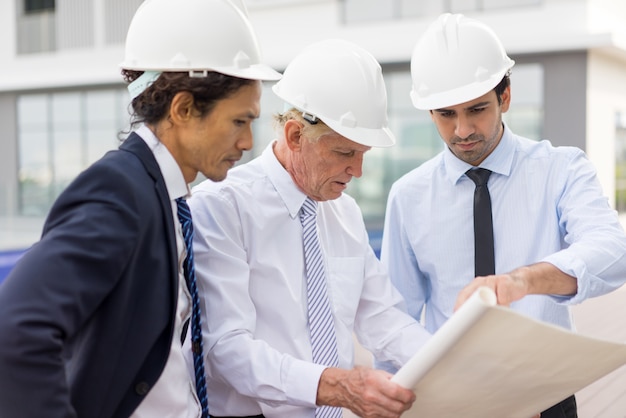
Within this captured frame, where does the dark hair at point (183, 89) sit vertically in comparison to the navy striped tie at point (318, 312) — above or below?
above

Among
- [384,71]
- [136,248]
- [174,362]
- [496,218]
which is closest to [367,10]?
[384,71]

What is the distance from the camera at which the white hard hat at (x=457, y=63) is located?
7.13 feet

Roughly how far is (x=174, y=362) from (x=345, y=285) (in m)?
0.64

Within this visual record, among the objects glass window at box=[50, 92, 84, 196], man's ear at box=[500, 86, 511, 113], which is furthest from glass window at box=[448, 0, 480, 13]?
man's ear at box=[500, 86, 511, 113]

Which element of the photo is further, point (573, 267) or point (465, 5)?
point (465, 5)

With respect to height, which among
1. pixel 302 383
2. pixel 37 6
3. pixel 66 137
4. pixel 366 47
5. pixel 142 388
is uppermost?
pixel 37 6

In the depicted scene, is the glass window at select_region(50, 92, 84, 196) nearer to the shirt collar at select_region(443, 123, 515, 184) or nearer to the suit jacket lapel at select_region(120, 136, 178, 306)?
the shirt collar at select_region(443, 123, 515, 184)

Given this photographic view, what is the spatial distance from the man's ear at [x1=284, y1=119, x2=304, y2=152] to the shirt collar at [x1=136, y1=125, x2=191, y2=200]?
0.47 meters

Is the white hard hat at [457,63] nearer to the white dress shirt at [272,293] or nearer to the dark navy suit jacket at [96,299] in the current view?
the white dress shirt at [272,293]

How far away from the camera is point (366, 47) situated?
1531 cm

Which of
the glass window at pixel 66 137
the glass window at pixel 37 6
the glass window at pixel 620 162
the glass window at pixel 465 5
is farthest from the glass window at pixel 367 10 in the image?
the glass window at pixel 37 6

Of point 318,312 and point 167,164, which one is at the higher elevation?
point 167,164

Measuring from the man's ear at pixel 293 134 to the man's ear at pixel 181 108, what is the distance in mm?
439

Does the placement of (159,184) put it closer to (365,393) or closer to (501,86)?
(365,393)
